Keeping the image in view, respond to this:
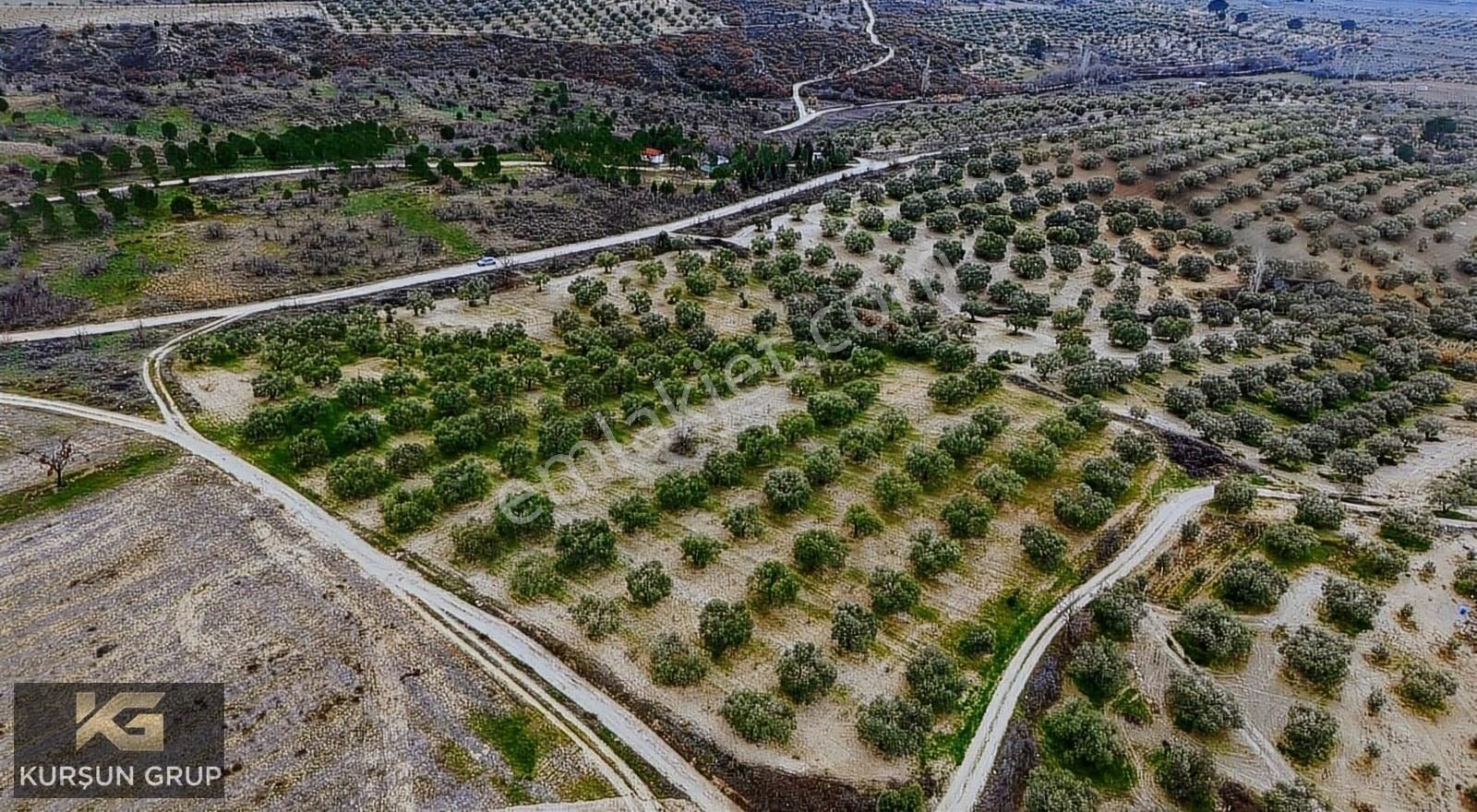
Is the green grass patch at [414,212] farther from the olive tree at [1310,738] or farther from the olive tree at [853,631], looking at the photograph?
the olive tree at [1310,738]

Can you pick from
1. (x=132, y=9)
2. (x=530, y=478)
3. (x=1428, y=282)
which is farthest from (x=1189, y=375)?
(x=132, y=9)

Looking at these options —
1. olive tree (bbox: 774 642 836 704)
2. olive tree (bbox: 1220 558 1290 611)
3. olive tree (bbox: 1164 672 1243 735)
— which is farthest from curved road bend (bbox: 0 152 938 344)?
olive tree (bbox: 1164 672 1243 735)

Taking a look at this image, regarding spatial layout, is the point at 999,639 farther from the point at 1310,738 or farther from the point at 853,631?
the point at 1310,738

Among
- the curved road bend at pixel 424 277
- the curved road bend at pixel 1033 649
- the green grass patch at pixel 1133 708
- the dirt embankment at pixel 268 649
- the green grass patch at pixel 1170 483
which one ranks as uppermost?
the curved road bend at pixel 424 277

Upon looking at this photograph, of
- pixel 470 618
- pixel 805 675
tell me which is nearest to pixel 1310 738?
pixel 805 675

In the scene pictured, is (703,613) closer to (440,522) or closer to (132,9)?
(440,522)

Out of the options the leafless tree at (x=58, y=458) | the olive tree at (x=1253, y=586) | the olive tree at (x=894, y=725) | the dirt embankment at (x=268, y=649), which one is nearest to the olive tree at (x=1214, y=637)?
the olive tree at (x=1253, y=586)
